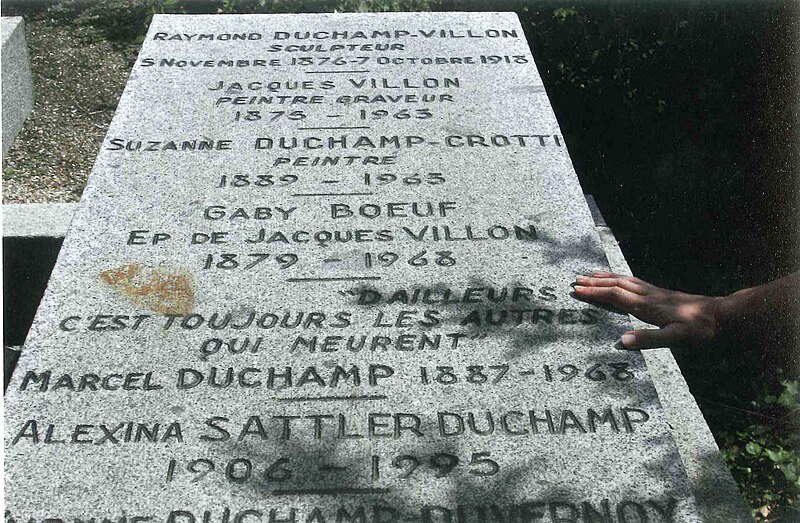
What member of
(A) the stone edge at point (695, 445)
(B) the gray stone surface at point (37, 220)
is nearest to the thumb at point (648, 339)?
(A) the stone edge at point (695, 445)

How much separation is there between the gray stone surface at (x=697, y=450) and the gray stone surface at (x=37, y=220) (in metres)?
2.73

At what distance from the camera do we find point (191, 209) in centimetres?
313

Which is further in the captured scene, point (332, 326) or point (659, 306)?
point (659, 306)

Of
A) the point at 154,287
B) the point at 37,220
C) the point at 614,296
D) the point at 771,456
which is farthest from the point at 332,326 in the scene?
the point at 37,220

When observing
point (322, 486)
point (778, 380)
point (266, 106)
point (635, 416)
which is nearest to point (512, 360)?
point (635, 416)

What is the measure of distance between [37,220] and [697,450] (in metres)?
3.23

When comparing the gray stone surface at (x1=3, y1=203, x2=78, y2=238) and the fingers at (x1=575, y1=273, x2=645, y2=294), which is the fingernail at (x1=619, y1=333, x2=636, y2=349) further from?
the gray stone surface at (x1=3, y1=203, x2=78, y2=238)

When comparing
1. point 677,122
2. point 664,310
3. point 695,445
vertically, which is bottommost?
point 677,122

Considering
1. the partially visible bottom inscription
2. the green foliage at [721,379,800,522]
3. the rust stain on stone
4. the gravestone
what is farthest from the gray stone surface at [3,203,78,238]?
the green foliage at [721,379,800,522]

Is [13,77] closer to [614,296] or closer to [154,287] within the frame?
[154,287]

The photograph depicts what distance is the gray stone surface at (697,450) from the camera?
3070mm

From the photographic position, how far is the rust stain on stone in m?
2.79

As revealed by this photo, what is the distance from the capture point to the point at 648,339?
8.91 feet

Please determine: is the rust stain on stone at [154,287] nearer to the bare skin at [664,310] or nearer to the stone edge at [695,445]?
the bare skin at [664,310]
